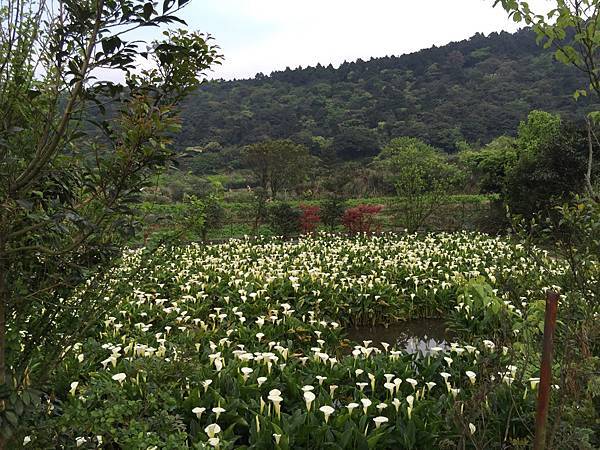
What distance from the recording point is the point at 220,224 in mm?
18453

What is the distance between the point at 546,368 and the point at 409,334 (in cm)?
623

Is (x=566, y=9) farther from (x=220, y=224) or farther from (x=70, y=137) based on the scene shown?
(x=220, y=224)

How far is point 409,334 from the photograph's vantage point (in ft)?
25.8

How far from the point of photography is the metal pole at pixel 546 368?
1.78 m

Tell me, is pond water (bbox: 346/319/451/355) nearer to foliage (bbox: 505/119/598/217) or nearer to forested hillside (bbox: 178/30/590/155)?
foliage (bbox: 505/119/598/217)

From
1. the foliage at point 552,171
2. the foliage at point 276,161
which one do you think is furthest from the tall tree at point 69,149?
the foliage at point 276,161

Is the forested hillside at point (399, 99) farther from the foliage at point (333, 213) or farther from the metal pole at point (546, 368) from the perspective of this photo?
Answer: the metal pole at point (546, 368)

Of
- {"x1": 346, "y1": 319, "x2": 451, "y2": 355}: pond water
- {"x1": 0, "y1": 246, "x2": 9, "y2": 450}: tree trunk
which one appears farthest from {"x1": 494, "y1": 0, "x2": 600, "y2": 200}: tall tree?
{"x1": 346, "y1": 319, "x2": 451, "y2": 355}: pond water

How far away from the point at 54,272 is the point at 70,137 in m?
0.61

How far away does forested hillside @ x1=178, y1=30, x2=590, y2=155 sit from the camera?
5650 centimetres

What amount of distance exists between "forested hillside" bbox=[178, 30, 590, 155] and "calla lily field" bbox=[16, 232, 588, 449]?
46.3 meters

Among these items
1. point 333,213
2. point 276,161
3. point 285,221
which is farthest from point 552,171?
point 276,161

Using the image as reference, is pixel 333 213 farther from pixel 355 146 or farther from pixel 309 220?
pixel 355 146

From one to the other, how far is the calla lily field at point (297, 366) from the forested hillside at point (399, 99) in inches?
1823
